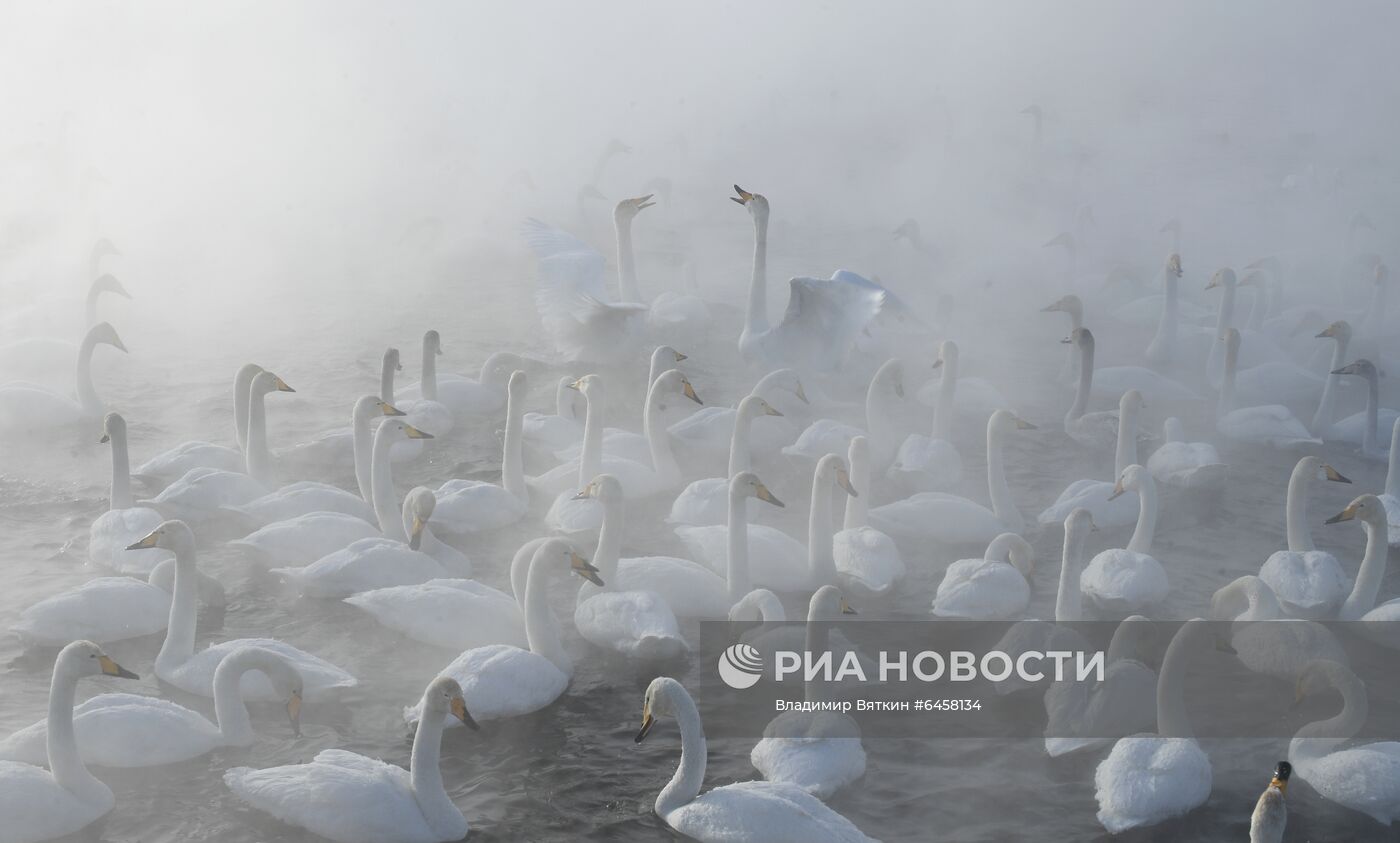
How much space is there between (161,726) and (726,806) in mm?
2975

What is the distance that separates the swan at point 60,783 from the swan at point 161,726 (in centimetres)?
20

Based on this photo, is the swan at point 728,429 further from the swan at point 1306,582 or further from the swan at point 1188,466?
the swan at point 1306,582

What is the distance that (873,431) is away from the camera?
39.8 feet

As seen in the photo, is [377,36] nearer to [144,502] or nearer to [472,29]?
[472,29]

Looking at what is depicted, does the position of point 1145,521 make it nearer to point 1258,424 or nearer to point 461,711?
point 1258,424

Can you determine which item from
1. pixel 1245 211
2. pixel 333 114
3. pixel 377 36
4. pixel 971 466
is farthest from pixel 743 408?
pixel 377 36

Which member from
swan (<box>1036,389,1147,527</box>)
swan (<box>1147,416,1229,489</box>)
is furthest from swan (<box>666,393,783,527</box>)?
swan (<box>1147,416,1229,489</box>)

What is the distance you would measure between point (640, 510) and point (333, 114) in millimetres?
19730

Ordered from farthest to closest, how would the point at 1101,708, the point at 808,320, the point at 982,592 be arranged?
the point at 808,320 < the point at 982,592 < the point at 1101,708

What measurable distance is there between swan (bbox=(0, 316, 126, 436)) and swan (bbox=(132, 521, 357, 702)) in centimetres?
501

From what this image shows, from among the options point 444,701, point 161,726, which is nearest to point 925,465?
point 444,701

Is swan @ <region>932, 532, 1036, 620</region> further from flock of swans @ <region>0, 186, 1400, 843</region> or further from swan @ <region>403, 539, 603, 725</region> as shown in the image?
swan @ <region>403, 539, 603, 725</region>

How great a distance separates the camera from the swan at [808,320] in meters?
12.7

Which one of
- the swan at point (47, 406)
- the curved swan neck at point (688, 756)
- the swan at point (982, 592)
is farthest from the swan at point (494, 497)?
the swan at point (47, 406)
